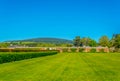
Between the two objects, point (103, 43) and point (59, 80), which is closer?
point (59, 80)

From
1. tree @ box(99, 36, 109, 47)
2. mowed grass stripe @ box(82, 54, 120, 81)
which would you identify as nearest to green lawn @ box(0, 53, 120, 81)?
mowed grass stripe @ box(82, 54, 120, 81)

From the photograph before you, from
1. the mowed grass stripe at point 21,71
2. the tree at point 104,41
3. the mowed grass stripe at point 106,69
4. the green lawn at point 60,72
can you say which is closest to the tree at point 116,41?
the tree at point 104,41

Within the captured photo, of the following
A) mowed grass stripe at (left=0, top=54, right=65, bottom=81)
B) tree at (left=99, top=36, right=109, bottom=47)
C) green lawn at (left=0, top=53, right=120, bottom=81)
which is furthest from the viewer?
tree at (left=99, top=36, right=109, bottom=47)

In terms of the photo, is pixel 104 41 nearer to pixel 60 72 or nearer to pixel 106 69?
pixel 106 69

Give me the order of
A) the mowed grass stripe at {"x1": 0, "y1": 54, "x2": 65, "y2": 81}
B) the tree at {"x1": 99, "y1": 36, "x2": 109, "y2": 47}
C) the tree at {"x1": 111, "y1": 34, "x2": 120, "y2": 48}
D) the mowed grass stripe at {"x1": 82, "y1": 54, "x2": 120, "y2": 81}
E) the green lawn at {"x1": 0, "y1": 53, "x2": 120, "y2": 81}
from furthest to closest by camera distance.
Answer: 1. the tree at {"x1": 99, "y1": 36, "x2": 109, "y2": 47}
2. the tree at {"x1": 111, "y1": 34, "x2": 120, "y2": 48}
3. the mowed grass stripe at {"x1": 82, "y1": 54, "x2": 120, "y2": 81}
4. the mowed grass stripe at {"x1": 0, "y1": 54, "x2": 65, "y2": 81}
5. the green lawn at {"x1": 0, "y1": 53, "x2": 120, "y2": 81}

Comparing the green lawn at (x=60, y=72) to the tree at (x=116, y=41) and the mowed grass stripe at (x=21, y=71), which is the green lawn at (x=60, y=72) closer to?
the mowed grass stripe at (x=21, y=71)

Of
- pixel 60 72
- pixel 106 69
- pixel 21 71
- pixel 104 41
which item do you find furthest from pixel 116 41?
pixel 60 72

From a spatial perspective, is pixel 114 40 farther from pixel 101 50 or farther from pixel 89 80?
pixel 89 80

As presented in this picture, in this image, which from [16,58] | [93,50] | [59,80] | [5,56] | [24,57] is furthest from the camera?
[93,50]

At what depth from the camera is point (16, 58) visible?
4566cm

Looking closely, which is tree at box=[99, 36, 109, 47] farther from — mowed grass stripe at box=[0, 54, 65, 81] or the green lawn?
mowed grass stripe at box=[0, 54, 65, 81]

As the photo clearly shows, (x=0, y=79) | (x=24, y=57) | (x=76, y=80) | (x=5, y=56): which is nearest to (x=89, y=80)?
(x=76, y=80)

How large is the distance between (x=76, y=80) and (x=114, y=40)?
153 metres

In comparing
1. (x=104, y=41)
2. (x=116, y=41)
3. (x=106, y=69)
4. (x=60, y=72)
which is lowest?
(x=60, y=72)
